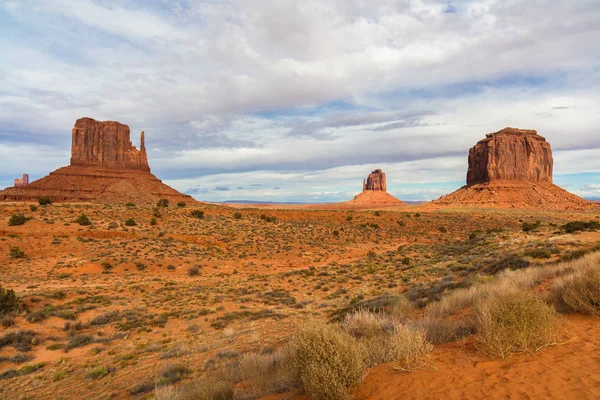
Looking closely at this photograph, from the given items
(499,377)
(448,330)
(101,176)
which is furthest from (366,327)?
(101,176)

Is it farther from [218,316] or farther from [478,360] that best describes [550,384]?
[218,316]

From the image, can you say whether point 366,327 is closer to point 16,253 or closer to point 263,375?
point 263,375

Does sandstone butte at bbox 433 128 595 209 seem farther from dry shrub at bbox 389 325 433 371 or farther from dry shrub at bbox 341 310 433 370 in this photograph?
dry shrub at bbox 389 325 433 371

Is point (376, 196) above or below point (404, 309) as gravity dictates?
above

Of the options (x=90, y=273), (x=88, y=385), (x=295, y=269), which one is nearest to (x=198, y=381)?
(x=88, y=385)

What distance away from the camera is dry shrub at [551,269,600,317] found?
633cm

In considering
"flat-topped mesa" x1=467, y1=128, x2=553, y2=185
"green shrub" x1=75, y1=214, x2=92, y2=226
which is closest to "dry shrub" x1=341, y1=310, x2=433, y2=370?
"green shrub" x1=75, y1=214, x2=92, y2=226

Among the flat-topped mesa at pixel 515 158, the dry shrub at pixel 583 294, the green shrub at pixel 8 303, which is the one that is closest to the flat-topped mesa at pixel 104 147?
the green shrub at pixel 8 303

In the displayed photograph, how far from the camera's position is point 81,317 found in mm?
13938

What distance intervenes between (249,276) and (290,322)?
11.4 m

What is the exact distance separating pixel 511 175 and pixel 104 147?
137m

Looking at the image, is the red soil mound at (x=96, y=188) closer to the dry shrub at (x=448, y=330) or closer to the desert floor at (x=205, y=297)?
the desert floor at (x=205, y=297)

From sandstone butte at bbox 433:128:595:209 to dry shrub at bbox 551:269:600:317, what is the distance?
10112 cm

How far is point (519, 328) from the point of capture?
203 inches
